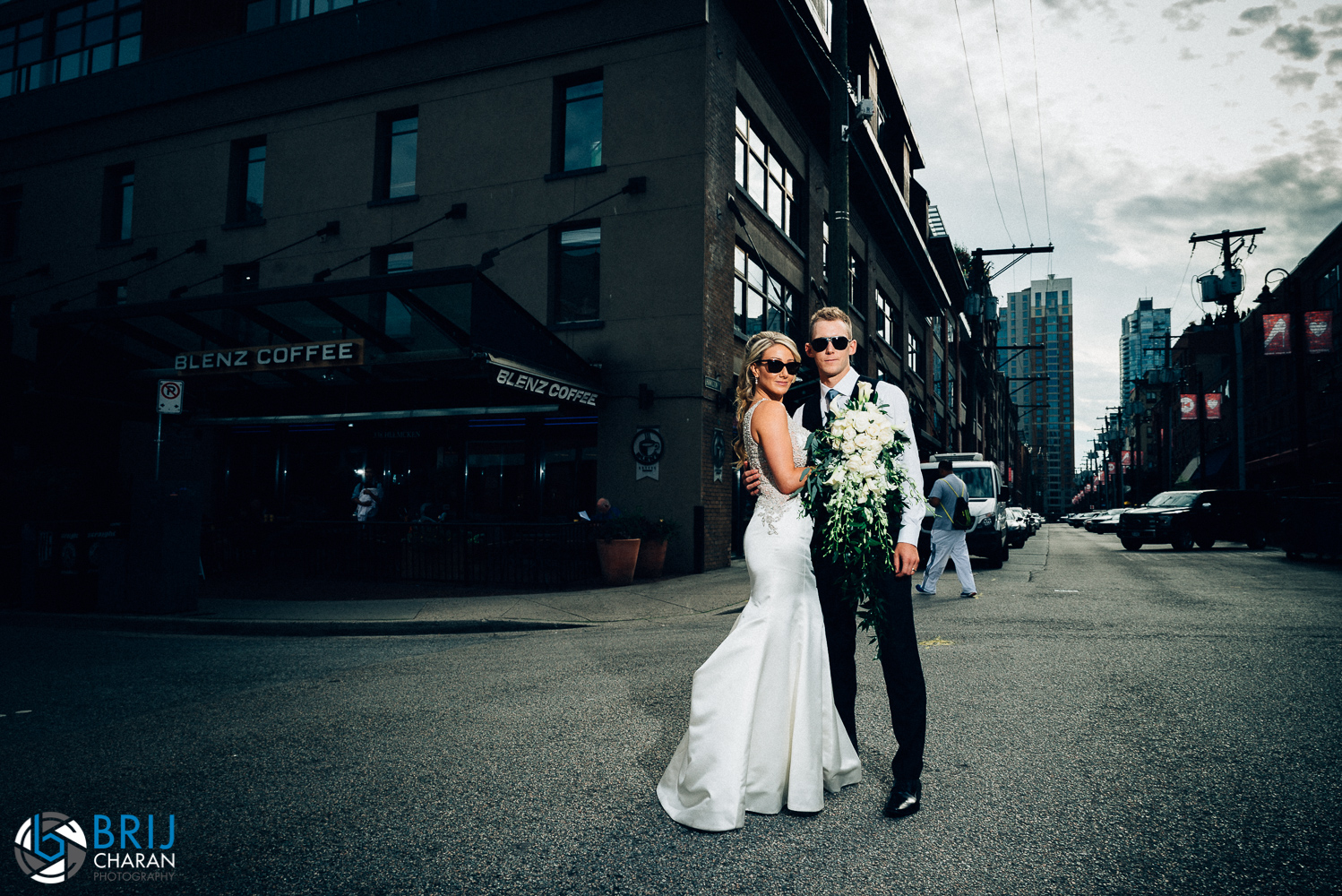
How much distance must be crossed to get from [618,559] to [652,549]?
1.02m

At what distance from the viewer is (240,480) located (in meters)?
20.5

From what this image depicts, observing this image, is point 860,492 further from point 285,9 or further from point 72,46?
point 72,46

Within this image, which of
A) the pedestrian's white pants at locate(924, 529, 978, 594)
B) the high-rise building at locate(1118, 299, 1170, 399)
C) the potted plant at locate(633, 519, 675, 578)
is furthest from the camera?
the high-rise building at locate(1118, 299, 1170, 399)

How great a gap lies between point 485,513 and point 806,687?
1495cm

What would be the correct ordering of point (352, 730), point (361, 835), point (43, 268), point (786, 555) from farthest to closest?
point (43, 268) < point (352, 730) < point (786, 555) < point (361, 835)

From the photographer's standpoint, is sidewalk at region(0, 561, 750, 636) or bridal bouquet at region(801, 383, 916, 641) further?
sidewalk at region(0, 561, 750, 636)

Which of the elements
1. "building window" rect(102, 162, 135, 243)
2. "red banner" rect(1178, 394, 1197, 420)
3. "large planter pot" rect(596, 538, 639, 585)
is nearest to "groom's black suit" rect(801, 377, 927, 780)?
"large planter pot" rect(596, 538, 639, 585)

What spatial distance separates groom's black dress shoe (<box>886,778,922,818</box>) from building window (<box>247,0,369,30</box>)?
71.2ft

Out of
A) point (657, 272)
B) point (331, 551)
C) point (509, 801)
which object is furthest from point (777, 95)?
point (509, 801)

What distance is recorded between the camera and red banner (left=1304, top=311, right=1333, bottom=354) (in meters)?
27.3

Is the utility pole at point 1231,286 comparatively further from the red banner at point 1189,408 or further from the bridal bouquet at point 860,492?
the bridal bouquet at point 860,492

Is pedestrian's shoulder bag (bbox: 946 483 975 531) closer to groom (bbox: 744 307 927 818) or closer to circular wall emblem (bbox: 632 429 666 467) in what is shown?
circular wall emblem (bbox: 632 429 666 467)

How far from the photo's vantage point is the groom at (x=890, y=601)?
3.24 meters

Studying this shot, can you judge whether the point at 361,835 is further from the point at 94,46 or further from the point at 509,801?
the point at 94,46
